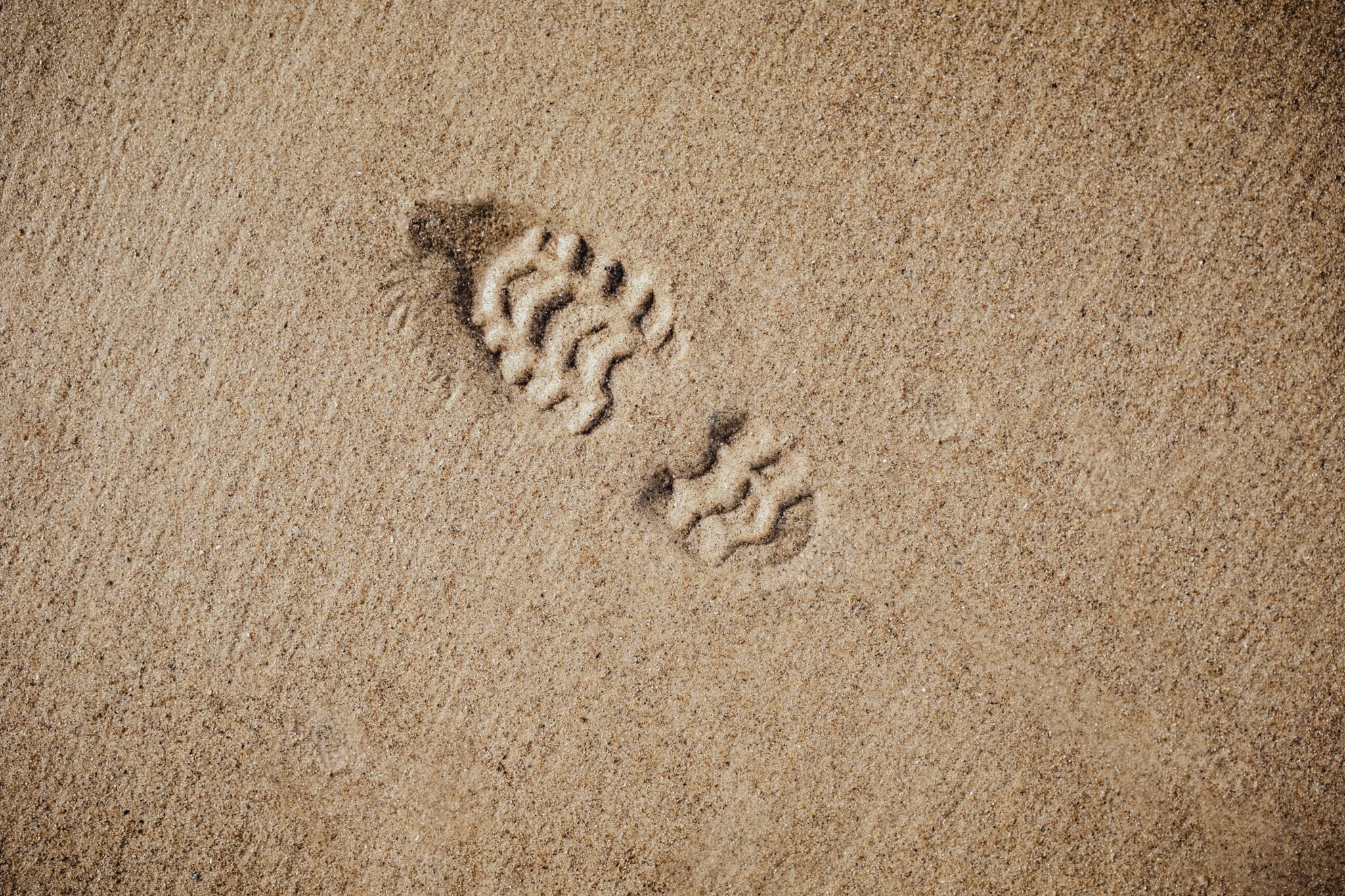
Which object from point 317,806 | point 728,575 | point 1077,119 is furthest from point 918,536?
point 317,806

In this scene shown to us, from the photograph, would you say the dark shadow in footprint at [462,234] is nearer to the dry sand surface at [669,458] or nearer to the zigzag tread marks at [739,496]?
the dry sand surface at [669,458]

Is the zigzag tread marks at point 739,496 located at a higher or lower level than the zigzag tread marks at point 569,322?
lower

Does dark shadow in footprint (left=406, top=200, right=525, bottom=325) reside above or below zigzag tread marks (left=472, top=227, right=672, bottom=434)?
above

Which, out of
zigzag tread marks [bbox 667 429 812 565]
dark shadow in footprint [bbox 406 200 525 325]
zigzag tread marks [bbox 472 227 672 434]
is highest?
dark shadow in footprint [bbox 406 200 525 325]

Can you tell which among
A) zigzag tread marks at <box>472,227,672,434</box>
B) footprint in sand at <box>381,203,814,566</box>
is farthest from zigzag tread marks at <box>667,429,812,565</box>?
zigzag tread marks at <box>472,227,672,434</box>

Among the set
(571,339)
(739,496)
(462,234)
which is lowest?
(739,496)

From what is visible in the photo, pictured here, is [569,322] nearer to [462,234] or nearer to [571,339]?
[571,339]

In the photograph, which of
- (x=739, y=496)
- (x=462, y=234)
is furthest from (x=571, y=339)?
(x=739, y=496)

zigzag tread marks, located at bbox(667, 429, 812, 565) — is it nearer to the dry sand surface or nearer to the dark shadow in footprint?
the dry sand surface

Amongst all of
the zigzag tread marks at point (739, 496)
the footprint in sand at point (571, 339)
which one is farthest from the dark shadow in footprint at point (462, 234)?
the zigzag tread marks at point (739, 496)
